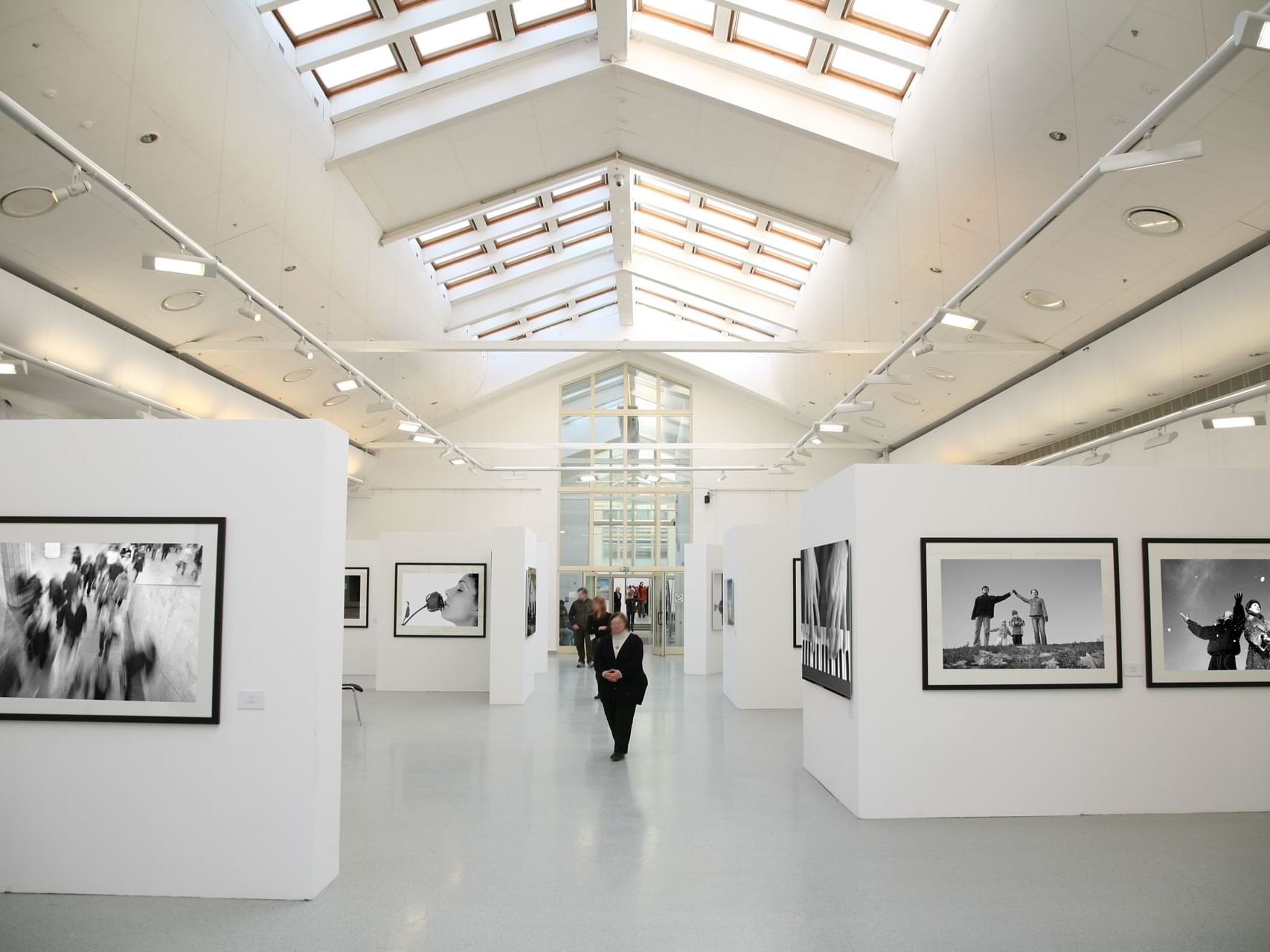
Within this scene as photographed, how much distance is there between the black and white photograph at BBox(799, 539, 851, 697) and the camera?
762cm

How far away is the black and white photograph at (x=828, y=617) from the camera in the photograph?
7.62m

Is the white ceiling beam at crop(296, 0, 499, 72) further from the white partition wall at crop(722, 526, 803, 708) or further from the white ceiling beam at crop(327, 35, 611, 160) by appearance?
the white partition wall at crop(722, 526, 803, 708)

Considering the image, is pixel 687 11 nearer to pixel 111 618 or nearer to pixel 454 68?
pixel 454 68

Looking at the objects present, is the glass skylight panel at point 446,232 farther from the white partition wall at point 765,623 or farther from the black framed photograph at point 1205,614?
the black framed photograph at point 1205,614

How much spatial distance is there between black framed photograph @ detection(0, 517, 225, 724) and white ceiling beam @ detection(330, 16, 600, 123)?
673 centimetres

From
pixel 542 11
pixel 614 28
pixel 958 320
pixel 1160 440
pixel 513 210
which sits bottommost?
pixel 1160 440

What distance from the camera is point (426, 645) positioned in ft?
49.6

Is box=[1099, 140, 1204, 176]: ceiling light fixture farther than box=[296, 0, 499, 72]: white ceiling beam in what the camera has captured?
No

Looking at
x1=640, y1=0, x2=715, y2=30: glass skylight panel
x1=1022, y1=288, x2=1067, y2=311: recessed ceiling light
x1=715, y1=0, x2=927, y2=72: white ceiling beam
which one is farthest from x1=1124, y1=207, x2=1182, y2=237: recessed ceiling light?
x1=640, y1=0, x2=715, y2=30: glass skylight panel

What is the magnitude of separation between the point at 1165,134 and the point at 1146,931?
20.6 ft

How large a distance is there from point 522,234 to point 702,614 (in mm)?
7700

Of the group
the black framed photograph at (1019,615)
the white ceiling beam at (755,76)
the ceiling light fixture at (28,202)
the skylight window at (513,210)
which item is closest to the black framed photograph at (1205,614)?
the black framed photograph at (1019,615)

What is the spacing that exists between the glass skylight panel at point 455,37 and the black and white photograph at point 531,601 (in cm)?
719

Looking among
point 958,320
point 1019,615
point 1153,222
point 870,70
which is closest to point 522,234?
point 870,70
